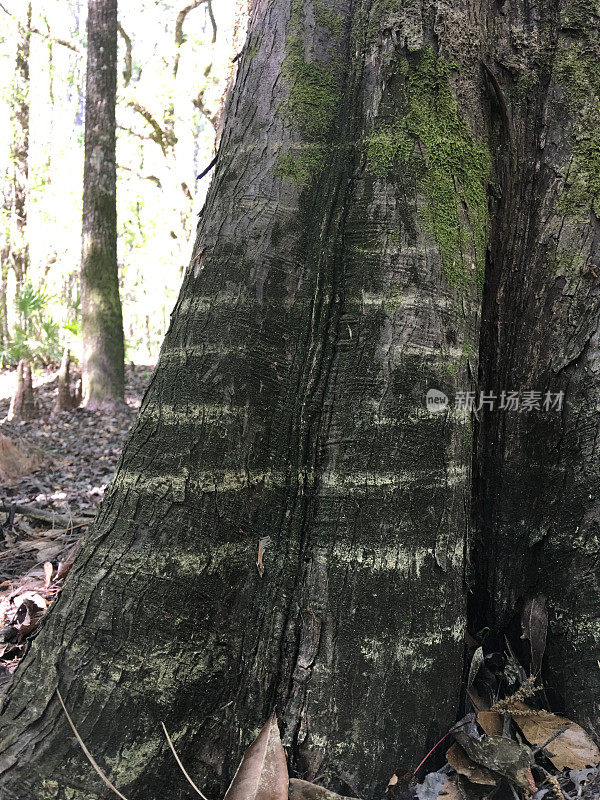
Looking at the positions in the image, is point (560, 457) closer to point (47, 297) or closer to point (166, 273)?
point (47, 297)

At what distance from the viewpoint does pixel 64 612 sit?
1535mm

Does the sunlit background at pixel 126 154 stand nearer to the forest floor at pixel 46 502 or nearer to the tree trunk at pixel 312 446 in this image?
the forest floor at pixel 46 502

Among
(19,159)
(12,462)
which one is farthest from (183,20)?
(12,462)

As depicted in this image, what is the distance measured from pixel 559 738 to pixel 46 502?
3281 millimetres

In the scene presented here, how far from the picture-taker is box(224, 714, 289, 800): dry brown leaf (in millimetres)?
1372

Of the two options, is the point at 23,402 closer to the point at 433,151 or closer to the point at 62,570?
the point at 62,570

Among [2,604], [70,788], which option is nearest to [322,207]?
[70,788]

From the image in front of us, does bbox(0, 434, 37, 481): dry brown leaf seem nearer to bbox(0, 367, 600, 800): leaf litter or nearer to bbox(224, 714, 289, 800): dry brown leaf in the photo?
bbox(0, 367, 600, 800): leaf litter

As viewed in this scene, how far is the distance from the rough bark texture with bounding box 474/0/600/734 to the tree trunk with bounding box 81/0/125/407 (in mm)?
6707

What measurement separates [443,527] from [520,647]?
1.61 ft

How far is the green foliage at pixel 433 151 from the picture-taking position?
168 centimetres

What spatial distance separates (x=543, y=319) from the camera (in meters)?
1.85

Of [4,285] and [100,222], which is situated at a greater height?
[100,222]

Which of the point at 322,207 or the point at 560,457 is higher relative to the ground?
the point at 322,207
